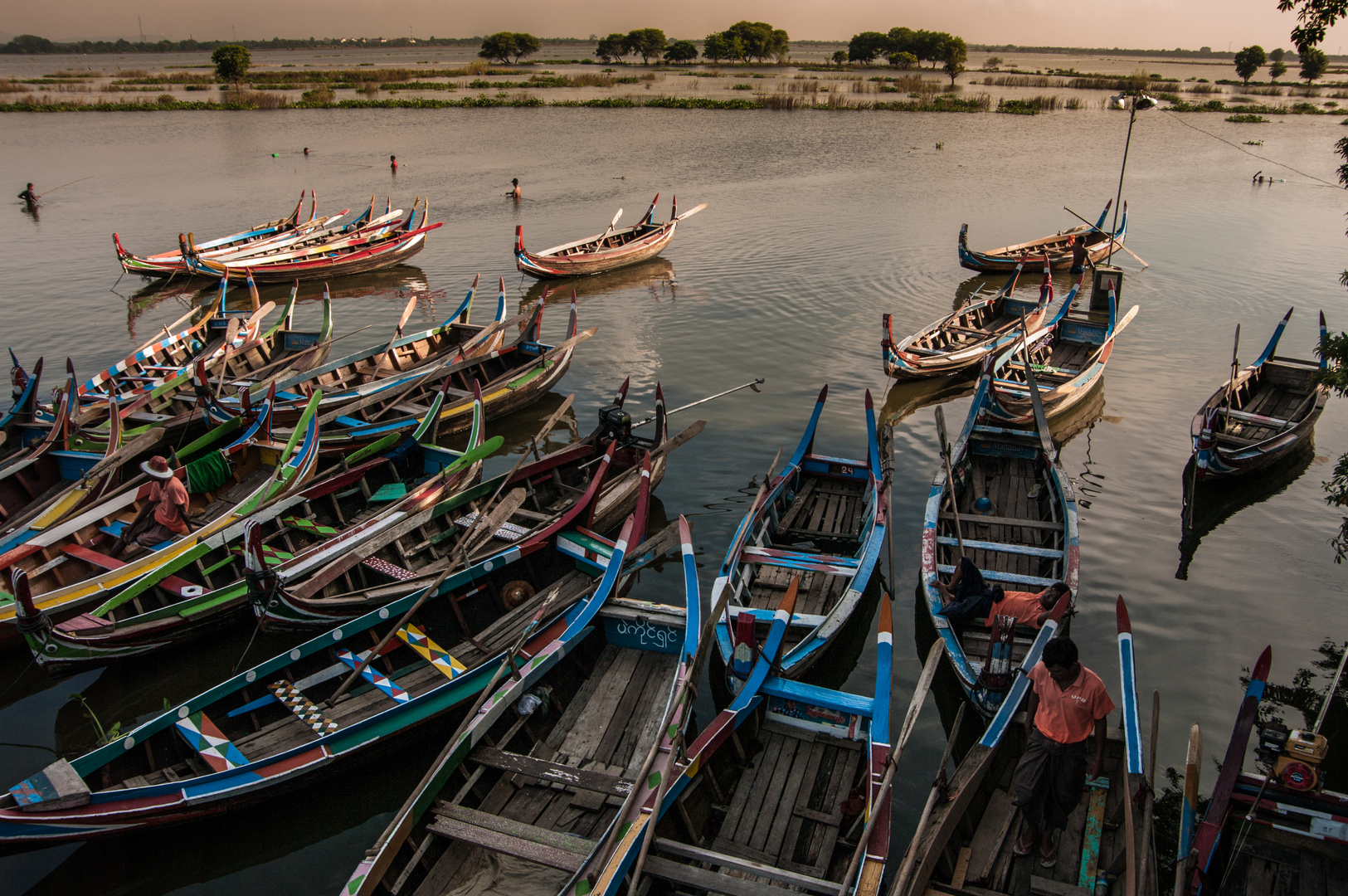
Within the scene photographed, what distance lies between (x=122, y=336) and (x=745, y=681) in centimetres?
2102

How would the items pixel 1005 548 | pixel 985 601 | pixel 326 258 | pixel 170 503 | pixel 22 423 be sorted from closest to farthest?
1. pixel 985 601
2. pixel 1005 548
3. pixel 170 503
4. pixel 22 423
5. pixel 326 258

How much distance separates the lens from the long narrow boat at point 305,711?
5953 millimetres

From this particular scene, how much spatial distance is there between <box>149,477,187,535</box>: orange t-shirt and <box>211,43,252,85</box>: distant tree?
79546mm

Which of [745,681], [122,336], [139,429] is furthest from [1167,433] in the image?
[122,336]

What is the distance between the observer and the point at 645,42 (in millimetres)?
106250

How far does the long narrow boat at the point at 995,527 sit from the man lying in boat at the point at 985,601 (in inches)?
4.8

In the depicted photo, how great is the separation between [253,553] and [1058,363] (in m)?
15.6

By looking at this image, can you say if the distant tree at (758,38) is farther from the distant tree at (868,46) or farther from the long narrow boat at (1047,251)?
the long narrow boat at (1047,251)

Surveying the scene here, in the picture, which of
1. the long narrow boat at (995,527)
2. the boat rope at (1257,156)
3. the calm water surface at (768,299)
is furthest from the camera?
the boat rope at (1257,156)

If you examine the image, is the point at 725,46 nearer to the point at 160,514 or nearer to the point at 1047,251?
the point at 1047,251

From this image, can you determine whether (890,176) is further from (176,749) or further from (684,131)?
(176,749)

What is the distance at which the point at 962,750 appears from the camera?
26.3 feet

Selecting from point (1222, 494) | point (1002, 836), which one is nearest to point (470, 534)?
point (1002, 836)

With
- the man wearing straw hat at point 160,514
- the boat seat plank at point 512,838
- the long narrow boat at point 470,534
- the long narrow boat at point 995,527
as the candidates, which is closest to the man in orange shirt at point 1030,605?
the long narrow boat at point 995,527
